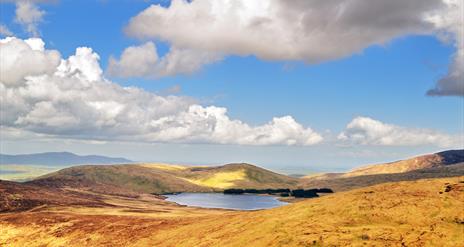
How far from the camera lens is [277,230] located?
68.7m

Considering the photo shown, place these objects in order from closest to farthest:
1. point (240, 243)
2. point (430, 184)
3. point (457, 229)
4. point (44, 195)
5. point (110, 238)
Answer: point (457, 229), point (240, 243), point (430, 184), point (110, 238), point (44, 195)

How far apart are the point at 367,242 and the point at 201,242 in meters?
28.3

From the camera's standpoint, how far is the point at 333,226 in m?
64.1

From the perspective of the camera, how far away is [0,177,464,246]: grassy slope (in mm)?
57125

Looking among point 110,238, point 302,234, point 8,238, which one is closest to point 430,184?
point 302,234

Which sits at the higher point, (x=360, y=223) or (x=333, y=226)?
(x=360, y=223)

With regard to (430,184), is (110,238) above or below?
below

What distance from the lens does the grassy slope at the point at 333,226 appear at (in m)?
57.1

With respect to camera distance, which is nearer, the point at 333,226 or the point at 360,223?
the point at 360,223

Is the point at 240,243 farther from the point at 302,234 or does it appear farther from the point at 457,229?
the point at 457,229

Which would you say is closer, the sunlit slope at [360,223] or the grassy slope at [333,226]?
the sunlit slope at [360,223]

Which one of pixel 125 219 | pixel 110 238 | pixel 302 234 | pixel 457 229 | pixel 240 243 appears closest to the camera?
pixel 457 229

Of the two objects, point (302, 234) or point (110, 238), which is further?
point (110, 238)

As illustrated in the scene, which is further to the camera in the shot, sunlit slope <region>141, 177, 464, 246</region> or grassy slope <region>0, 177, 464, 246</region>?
grassy slope <region>0, 177, 464, 246</region>
